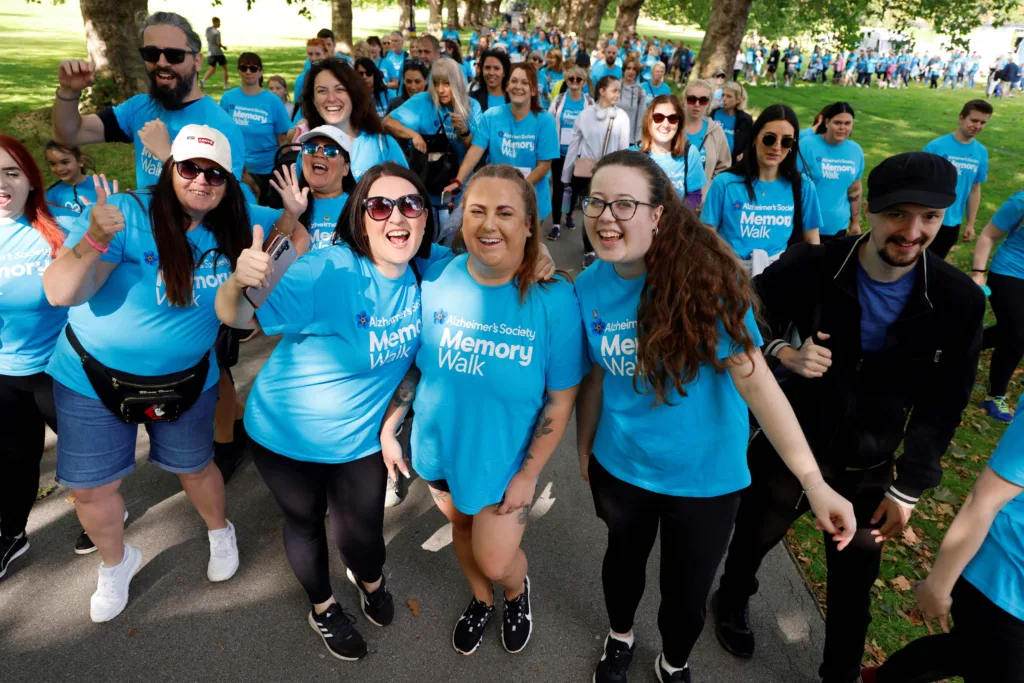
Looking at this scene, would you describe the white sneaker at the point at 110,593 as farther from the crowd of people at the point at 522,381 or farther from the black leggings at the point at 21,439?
the black leggings at the point at 21,439

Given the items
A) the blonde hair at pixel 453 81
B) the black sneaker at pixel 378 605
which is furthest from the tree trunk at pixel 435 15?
the black sneaker at pixel 378 605

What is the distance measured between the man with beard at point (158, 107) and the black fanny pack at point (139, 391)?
62.4 inches

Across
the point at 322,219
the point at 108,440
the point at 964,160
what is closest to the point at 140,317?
the point at 108,440

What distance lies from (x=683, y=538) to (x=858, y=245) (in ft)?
4.33

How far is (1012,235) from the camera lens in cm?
475

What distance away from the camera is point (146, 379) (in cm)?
269

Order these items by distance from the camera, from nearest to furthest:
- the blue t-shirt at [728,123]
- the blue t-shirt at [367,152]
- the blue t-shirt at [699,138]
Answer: the blue t-shirt at [367,152]
the blue t-shirt at [699,138]
the blue t-shirt at [728,123]

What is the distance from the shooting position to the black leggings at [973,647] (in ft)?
6.60

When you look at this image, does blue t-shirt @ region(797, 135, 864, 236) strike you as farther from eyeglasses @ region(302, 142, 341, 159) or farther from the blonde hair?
eyeglasses @ region(302, 142, 341, 159)

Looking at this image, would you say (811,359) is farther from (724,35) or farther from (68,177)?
(724,35)

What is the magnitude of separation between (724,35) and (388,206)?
15804 mm

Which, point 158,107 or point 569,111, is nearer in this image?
point 158,107

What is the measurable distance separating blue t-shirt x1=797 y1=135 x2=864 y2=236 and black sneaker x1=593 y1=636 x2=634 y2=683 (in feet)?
14.1

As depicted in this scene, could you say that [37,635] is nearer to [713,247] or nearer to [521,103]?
[713,247]
